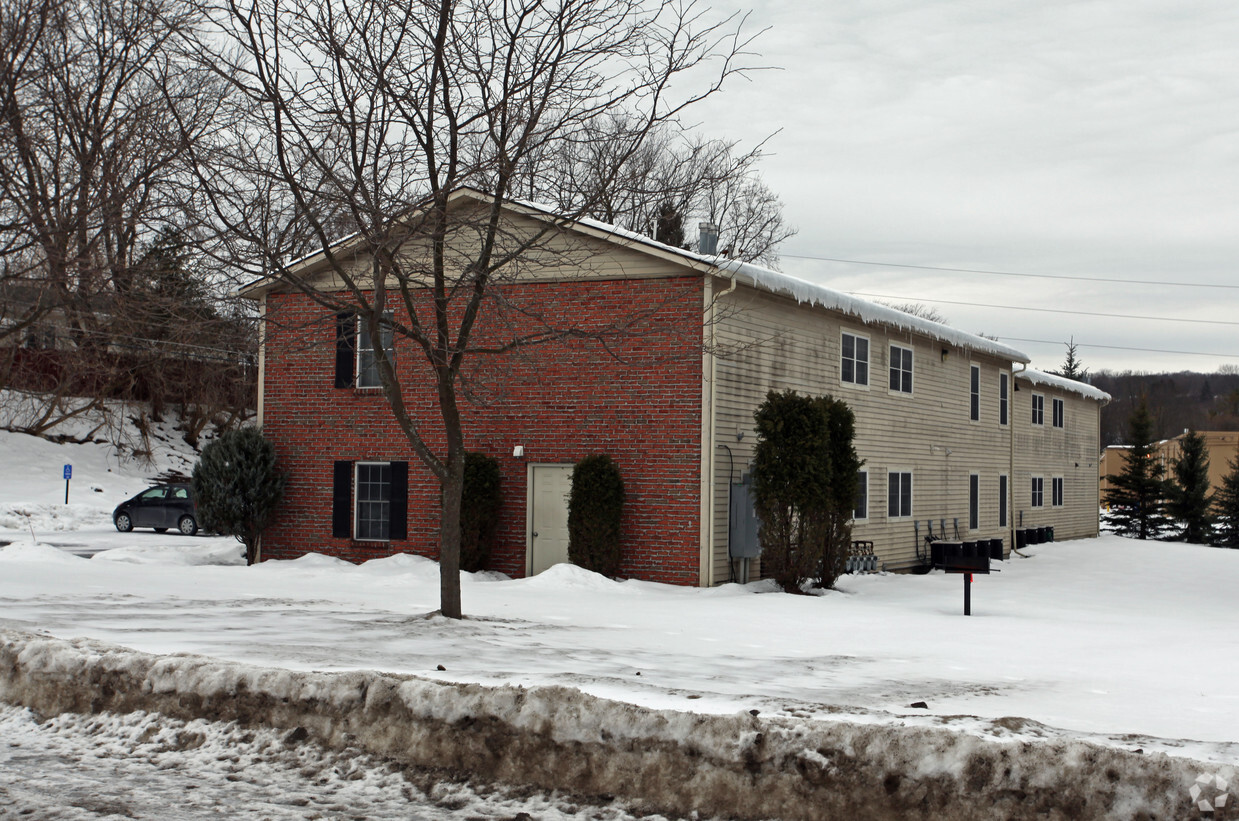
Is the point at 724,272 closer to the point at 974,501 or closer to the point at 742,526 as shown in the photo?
the point at 742,526

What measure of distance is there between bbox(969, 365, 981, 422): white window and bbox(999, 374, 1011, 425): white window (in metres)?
2.00

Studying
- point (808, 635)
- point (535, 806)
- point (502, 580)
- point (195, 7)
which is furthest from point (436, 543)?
point (535, 806)

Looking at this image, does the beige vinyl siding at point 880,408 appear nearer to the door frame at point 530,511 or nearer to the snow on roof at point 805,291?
the snow on roof at point 805,291

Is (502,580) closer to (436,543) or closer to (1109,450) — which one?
(436,543)

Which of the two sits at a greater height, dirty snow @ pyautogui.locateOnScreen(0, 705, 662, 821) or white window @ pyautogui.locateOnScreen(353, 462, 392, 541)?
white window @ pyautogui.locateOnScreen(353, 462, 392, 541)

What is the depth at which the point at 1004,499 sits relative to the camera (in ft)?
100

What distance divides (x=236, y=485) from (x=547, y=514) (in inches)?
217

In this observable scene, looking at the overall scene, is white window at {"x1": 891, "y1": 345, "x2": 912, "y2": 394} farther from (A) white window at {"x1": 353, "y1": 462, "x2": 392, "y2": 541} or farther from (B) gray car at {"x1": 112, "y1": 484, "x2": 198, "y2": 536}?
(B) gray car at {"x1": 112, "y1": 484, "x2": 198, "y2": 536}

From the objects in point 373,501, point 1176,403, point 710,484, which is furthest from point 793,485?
point 1176,403

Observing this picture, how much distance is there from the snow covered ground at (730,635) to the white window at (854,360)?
3880 mm

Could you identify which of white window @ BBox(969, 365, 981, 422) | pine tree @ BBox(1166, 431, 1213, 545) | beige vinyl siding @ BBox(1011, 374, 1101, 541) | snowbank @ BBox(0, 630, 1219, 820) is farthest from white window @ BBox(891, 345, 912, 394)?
pine tree @ BBox(1166, 431, 1213, 545)

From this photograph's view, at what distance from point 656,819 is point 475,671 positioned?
9.43 ft

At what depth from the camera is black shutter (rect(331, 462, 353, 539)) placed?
778 inches

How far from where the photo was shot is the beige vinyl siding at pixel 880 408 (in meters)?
18.1
